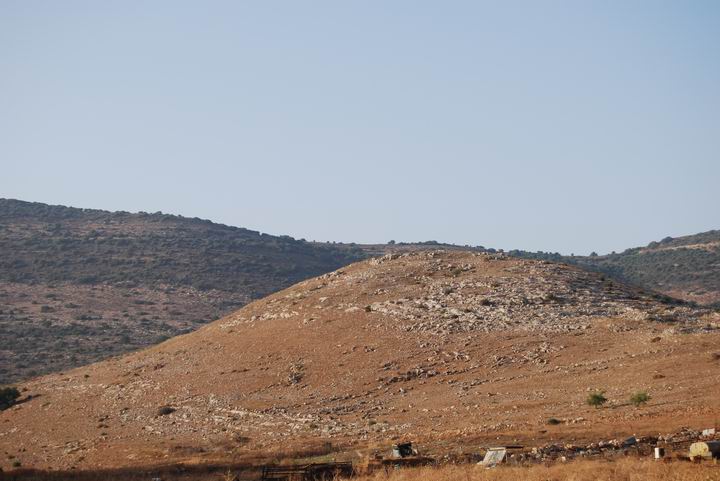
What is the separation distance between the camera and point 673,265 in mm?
109688

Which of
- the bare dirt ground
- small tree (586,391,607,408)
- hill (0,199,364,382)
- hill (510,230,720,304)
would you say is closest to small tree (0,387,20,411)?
the bare dirt ground

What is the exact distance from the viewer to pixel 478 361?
125 feet

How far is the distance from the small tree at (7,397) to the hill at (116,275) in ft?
57.3

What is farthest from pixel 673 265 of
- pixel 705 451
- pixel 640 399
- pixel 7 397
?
pixel 705 451

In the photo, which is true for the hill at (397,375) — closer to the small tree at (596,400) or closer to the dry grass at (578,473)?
the small tree at (596,400)

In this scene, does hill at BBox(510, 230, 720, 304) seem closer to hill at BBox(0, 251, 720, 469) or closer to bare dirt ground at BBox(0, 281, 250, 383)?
hill at BBox(0, 251, 720, 469)

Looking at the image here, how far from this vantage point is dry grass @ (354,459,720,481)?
1589cm

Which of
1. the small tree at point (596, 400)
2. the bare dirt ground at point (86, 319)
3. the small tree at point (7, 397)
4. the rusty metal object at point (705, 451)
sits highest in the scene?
the bare dirt ground at point (86, 319)

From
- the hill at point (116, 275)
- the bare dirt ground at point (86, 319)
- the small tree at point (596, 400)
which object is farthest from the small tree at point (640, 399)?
the hill at point (116, 275)

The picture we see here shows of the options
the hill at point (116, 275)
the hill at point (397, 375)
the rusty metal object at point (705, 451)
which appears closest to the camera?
the rusty metal object at point (705, 451)

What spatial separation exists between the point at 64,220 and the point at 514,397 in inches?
4843

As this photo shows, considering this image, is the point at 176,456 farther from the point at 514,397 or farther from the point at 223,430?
the point at 514,397

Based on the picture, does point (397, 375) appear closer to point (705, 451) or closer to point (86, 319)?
point (705, 451)

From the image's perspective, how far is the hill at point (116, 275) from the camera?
259 ft
